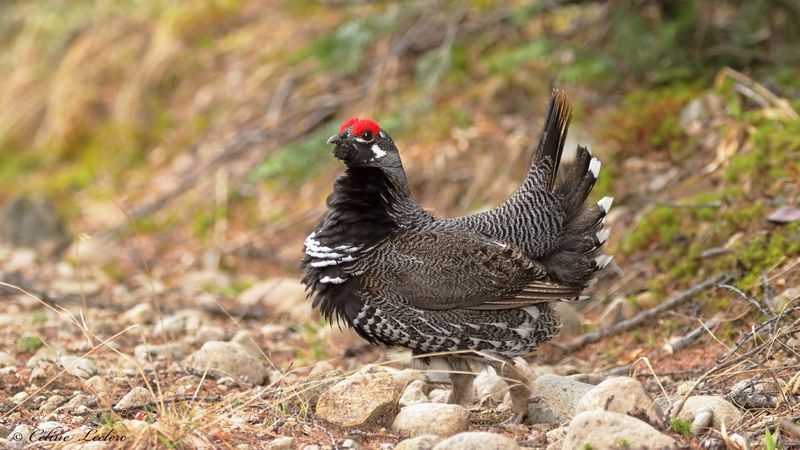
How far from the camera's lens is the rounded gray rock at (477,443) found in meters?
3.22

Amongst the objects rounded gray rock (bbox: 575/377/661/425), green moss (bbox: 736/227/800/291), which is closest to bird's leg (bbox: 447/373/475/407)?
rounded gray rock (bbox: 575/377/661/425)

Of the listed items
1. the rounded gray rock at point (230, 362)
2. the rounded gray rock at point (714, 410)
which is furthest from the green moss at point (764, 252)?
the rounded gray rock at point (230, 362)

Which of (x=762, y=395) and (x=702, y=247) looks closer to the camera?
(x=762, y=395)

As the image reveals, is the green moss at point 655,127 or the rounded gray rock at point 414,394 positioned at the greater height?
the green moss at point 655,127

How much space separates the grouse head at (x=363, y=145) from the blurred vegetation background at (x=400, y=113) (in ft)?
3.86

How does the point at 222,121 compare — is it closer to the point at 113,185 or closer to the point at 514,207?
the point at 113,185

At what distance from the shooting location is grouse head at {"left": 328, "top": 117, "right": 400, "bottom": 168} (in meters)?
4.64

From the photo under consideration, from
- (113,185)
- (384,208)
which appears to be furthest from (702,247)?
(113,185)

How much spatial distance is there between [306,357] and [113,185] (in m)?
5.38

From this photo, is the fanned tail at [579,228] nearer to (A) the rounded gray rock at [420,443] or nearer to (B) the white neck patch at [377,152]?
(B) the white neck patch at [377,152]

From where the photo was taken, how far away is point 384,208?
4.60 m

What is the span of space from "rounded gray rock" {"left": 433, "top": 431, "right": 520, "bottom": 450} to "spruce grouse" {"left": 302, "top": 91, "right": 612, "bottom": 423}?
809mm

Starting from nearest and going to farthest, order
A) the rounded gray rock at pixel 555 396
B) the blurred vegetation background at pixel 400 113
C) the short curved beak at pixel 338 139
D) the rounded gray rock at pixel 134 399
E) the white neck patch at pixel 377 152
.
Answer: the rounded gray rock at pixel 134 399 → the rounded gray rock at pixel 555 396 → the short curved beak at pixel 338 139 → the white neck patch at pixel 377 152 → the blurred vegetation background at pixel 400 113

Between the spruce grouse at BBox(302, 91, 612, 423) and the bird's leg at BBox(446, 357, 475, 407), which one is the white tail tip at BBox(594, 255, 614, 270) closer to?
the spruce grouse at BBox(302, 91, 612, 423)
